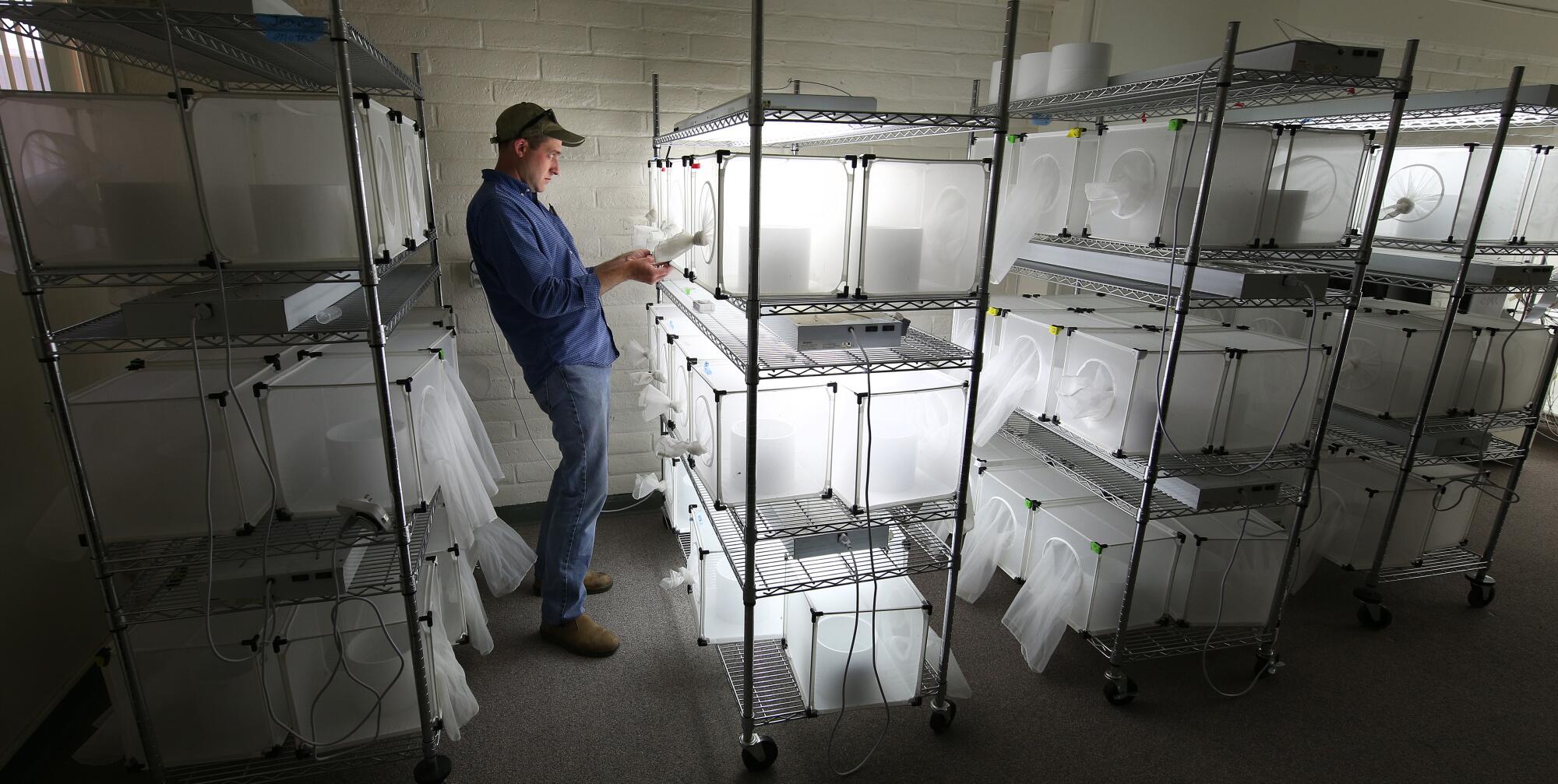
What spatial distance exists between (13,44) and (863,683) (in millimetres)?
2984

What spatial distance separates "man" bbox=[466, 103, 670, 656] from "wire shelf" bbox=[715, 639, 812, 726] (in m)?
0.43

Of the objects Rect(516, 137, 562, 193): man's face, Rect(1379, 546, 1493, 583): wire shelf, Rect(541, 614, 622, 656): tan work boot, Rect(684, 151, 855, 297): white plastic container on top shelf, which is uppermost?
Rect(516, 137, 562, 193): man's face

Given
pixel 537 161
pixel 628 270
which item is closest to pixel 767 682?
pixel 628 270

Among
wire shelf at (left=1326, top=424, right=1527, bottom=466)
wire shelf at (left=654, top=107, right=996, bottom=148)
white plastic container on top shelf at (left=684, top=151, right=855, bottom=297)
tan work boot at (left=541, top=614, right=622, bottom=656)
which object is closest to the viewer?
wire shelf at (left=654, top=107, right=996, bottom=148)

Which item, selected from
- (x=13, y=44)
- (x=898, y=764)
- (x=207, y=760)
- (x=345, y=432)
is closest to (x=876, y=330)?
(x=898, y=764)

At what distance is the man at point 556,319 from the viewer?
2.19 m

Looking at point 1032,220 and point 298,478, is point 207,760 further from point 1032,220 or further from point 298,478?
point 1032,220

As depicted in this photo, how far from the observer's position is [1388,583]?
3.12 m

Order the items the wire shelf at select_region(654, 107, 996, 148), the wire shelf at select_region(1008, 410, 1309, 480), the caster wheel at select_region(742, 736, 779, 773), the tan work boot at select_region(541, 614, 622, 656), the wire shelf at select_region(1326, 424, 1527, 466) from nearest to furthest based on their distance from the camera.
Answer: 1. the wire shelf at select_region(654, 107, 996, 148)
2. the caster wheel at select_region(742, 736, 779, 773)
3. the wire shelf at select_region(1008, 410, 1309, 480)
4. the tan work boot at select_region(541, 614, 622, 656)
5. the wire shelf at select_region(1326, 424, 1527, 466)

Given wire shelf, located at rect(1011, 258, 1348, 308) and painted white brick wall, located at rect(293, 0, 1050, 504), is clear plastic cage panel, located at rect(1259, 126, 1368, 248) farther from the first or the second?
painted white brick wall, located at rect(293, 0, 1050, 504)

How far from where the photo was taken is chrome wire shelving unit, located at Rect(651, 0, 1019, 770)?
1.76 metres

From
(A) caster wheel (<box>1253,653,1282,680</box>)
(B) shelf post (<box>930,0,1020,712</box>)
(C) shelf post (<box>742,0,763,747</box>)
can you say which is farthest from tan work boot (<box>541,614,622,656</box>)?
(A) caster wheel (<box>1253,653,1282,680</box>)

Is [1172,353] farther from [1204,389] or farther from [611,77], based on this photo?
[611,77]

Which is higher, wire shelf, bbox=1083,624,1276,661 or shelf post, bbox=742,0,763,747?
shelf post, bbox=742,0,763,747
